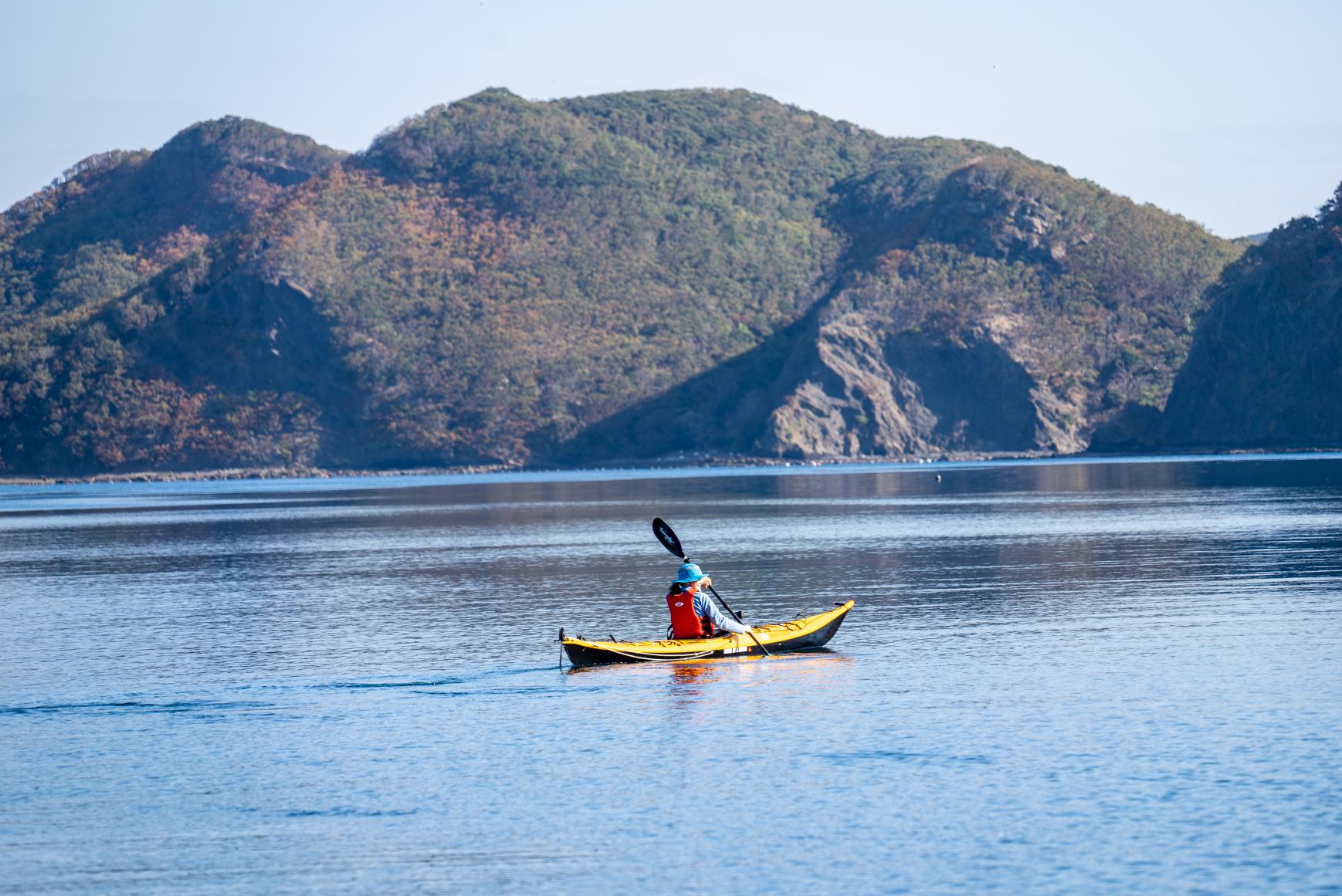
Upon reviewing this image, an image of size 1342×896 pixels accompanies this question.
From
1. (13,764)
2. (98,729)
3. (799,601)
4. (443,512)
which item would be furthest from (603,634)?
(443,512)

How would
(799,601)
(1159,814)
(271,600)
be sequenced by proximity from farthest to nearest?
(271,600), (799,601), (1159,814)

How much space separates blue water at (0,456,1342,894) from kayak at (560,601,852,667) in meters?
0.34

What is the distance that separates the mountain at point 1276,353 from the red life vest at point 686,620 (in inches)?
5225

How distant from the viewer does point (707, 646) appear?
32750 millimetres

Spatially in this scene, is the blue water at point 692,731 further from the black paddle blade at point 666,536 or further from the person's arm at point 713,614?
the black paddle blade at point 666,536

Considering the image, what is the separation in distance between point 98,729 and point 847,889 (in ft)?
50.9

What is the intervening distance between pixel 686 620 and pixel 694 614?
0.22m

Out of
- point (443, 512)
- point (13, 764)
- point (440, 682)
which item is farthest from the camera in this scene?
point (443, 512)

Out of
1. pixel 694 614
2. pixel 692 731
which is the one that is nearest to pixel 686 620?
pixel 694 614

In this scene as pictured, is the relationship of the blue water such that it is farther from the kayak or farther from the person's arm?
the person's arm

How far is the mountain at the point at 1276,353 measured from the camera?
15338cm

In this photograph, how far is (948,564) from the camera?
53469 millimetres

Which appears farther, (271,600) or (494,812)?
(271,600)

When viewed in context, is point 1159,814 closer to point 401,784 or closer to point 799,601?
point 401,784
